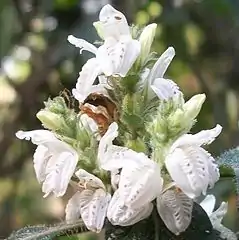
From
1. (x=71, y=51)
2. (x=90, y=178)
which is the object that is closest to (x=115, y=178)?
(x=90, y=178)

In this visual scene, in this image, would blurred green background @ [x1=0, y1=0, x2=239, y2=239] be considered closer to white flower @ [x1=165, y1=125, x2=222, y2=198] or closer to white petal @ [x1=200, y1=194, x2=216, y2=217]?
white petal @ [x1=200, y1=194, x2=216, y2=217]

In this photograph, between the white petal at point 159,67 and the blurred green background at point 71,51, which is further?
the blurred green background at point 71,51

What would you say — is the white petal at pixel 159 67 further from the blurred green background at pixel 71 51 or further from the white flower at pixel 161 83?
the blurred green background at pixel 71 51

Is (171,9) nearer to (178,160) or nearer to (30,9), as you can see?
(30,9)

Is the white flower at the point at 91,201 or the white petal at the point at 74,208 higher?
the white flower at the point at 91,201

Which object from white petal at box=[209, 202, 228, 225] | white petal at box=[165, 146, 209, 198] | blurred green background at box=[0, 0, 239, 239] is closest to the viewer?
white petal at box=[165, 146, 209, 198]

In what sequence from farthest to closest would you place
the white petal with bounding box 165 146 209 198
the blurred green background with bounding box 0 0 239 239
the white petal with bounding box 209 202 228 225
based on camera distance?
the blurred green background with bounding box 0 0 239 239, the white petal with bounding box 209 202 228 225, the white petal with bounding box 165 146 209 198

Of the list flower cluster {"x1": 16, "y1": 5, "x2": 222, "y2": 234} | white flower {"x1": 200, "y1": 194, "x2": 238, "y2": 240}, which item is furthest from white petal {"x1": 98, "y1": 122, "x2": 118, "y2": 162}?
white flower {"x1": 200, "y1": 194, "x2": 238, "y2": 240}

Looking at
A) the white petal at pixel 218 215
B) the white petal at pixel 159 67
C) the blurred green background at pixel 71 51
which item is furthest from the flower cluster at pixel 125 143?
the blurred green background at pixel 71 51
